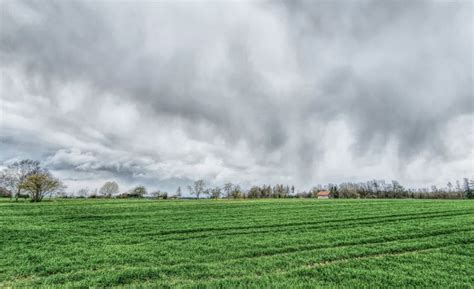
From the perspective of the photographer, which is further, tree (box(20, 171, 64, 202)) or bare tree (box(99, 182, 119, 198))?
bare tree (box(99, 182, 119, 198))

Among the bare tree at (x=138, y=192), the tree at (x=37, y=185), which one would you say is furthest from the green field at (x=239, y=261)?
the bare tree at (x=138, y=192)

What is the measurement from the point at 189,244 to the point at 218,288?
A: 28.5 ft

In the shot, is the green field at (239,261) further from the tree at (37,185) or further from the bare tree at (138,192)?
the bare tree at (138,192)

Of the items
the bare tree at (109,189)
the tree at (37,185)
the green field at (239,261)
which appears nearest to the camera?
the green field at (239,261)

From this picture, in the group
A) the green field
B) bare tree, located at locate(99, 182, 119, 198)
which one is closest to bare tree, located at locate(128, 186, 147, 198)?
bare tree, located at locate(99, 182, 119, 198)

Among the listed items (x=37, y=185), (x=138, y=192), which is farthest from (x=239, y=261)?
(x=138, y=192)

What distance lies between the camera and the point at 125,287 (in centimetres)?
902

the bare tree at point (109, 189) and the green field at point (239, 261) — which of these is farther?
the bare tree at point (109, 189)

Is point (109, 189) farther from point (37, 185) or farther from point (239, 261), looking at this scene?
point (239, 261)

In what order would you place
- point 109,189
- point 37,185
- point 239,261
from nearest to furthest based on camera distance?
point 239,261 < point 37,185 < point 109,189

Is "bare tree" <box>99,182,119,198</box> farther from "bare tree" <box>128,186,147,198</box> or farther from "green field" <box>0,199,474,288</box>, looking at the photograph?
"green field" <box>0,199,474,288</box>

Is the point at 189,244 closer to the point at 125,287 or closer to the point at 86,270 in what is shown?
the point at 86,270

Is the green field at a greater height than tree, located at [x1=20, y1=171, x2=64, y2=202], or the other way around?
tree, located at [x1=20, y1=171, x2=64, y2=202]

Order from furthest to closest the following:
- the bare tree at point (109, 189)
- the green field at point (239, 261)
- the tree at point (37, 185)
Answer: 1. the bare tree at point (109, 189)
2. the tree at point (37, 185)
3. the green field at point (239, 261)
